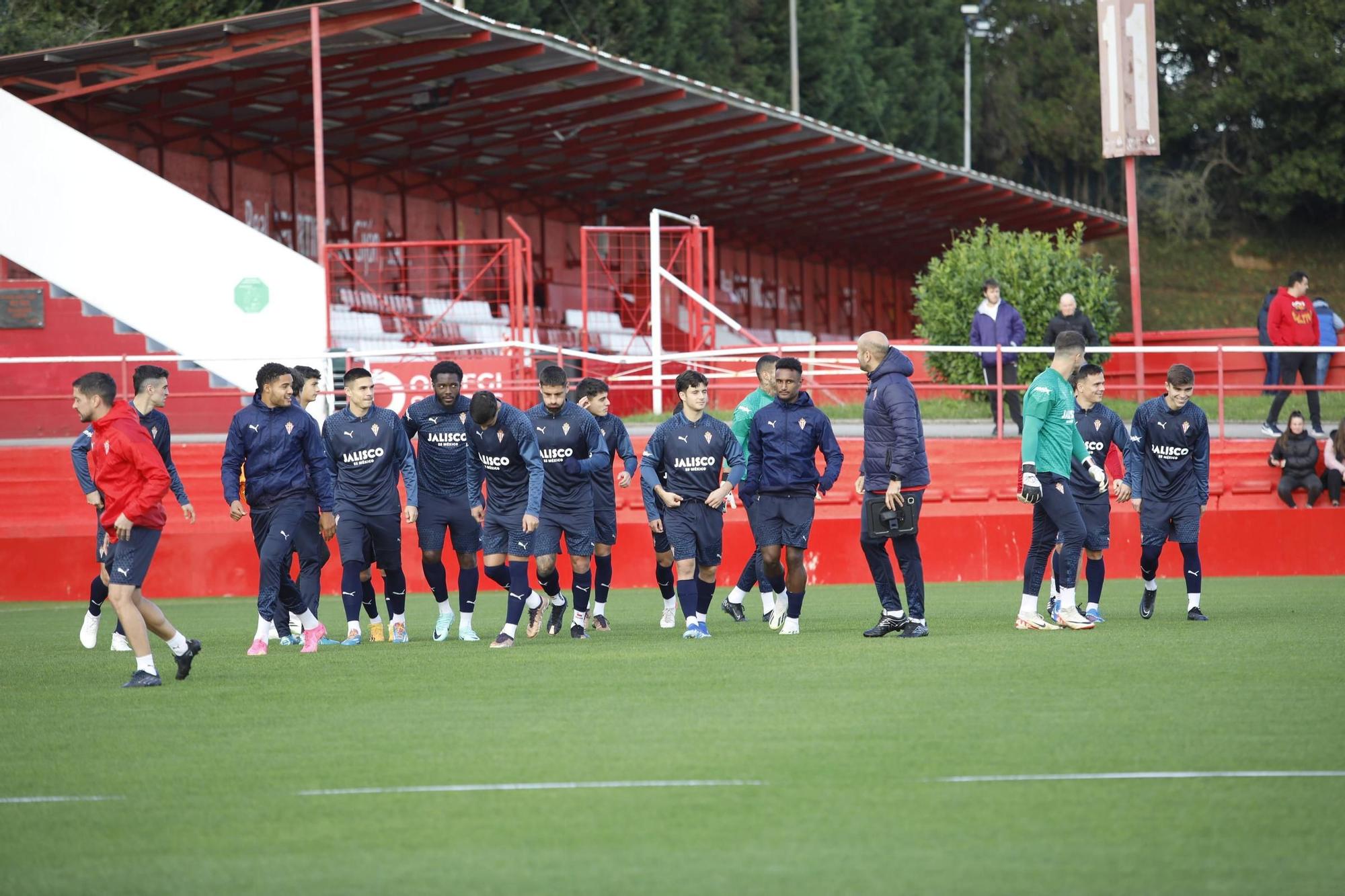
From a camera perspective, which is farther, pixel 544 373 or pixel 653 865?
pixel 544 373

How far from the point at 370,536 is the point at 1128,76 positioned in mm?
12671

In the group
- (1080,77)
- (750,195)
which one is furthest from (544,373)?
(1080,77)

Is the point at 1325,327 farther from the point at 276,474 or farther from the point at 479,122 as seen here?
the point at 276,474

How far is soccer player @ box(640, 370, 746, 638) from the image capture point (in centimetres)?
1266

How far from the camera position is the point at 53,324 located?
Answer: 2344cm

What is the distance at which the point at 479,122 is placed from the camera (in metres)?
30.2

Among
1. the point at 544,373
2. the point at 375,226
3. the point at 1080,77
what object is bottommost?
the point at 544,373

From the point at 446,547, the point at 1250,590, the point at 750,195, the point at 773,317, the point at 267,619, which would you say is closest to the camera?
the point at 267,619

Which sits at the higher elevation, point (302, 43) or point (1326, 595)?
point (302, 43)

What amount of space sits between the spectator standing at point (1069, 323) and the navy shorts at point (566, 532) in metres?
9.04

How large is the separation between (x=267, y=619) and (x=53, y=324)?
13440 mm

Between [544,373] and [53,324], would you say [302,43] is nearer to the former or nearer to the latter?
[53,324]

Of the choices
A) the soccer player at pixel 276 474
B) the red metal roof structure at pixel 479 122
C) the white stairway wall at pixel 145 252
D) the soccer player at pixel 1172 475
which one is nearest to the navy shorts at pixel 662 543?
the soccer player at pixel 276 474

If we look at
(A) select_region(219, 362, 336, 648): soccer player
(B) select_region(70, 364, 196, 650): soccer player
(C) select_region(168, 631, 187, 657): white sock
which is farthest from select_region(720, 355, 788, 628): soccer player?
(C) select_region(168, 631, 187, 657): white sock
